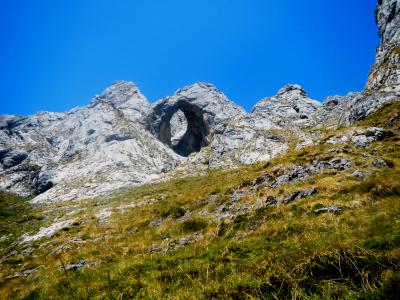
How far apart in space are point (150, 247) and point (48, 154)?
137781 millimetres

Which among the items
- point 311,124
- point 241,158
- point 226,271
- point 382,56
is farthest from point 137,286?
point 311,124

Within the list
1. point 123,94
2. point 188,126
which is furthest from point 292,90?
point 123,94

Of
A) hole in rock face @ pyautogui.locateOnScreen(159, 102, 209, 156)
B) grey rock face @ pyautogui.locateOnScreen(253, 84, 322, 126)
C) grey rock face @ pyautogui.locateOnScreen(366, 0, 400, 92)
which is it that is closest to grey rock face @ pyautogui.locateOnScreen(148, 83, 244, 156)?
hole in rock face @ pyautogui.locateOnScreen(159, 102, 209, 156)

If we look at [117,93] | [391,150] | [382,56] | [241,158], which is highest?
[117,93]

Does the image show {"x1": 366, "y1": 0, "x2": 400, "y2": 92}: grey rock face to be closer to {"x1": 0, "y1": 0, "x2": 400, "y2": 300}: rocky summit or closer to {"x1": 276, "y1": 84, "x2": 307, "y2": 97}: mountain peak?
{"x1": 0, "y1": 0, "x2": 400, "y2": 300}: rocky summit

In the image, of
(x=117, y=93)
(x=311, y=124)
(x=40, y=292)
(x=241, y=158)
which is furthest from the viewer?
(x=117, y=93)

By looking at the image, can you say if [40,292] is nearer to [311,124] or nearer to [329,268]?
[329,268]

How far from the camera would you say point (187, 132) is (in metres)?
138

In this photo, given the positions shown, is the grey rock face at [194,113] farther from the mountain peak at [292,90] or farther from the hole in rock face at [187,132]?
the mountain peak at [292,90]

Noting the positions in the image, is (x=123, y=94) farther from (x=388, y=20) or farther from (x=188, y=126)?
(x=388, y=20)

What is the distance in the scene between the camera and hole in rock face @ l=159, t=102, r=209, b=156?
128 metres

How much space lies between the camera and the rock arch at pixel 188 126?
129625mm

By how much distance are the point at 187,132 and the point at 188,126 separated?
2.98 meters

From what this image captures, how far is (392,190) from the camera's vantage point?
52.0 ft
